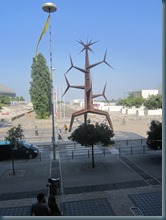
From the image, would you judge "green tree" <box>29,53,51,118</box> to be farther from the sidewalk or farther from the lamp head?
the lamp head

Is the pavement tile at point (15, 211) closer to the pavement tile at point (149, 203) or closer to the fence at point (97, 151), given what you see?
the pavement tile at point (149, 203)

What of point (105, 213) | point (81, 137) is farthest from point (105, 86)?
point (105, 213)

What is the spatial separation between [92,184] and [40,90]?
42.6 m

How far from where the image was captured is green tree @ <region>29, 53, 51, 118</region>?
51938 millimetres

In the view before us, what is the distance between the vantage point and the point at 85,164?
15195 mm

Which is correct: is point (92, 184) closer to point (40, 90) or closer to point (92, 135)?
point (92, 135)

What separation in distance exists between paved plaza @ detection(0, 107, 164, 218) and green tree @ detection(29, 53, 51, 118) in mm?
34726

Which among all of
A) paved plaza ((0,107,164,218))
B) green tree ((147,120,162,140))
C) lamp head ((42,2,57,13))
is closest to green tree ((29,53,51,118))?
paved plaza ((0,107,164,218))

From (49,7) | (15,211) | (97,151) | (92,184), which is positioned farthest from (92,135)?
(49,7)

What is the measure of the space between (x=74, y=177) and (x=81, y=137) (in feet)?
8.99

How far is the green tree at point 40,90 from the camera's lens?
5194 centimetres

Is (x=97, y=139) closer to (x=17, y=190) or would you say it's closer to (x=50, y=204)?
(x=17, y=190)

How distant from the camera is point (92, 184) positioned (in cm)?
1136

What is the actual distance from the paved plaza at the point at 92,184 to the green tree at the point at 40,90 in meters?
34.7
